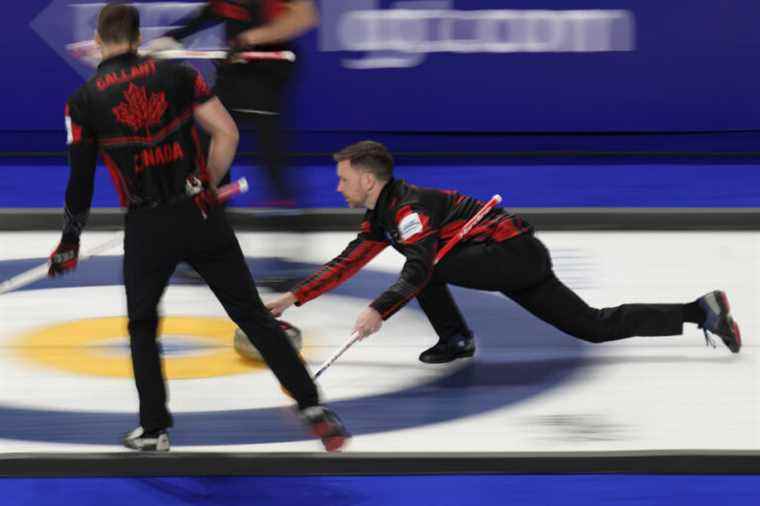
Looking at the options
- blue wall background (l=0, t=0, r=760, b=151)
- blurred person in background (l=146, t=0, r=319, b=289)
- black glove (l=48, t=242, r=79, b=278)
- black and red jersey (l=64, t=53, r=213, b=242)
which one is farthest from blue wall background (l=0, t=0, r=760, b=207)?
black and red jersey (l=64, t=53, r=213, b=242)

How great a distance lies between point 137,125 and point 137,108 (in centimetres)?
5

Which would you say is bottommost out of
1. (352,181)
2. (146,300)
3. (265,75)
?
(146,300)

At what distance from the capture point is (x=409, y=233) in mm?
5266

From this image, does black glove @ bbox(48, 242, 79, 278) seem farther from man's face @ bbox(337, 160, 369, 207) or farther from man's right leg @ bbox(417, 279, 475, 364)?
man's right leg @ bbox(417, 279, 475, 364)

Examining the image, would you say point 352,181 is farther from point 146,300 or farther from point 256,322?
point 146,300

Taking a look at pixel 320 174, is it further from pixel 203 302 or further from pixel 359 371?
pixel 359 371

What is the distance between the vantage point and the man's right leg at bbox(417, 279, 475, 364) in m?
5.71

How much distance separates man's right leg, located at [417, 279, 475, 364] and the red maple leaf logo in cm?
159

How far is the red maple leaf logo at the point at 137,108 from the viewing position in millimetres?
Result: 4367

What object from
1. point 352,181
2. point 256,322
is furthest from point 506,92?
point 256,322

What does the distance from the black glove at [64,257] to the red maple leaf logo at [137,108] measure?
A: 476mm

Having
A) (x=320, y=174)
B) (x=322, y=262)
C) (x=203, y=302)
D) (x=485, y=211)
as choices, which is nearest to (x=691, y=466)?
(x=485, y=211)

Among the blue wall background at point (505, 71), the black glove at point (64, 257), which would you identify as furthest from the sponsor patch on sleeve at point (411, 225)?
the blue wall background at point (505, 71)

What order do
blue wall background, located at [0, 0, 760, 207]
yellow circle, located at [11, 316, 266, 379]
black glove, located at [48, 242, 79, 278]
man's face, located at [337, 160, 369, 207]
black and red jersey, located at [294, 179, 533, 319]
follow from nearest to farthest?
black glove, located at [48, 242, 79, 278] → black and red jersey, located at [294, 179, 533, 319] → man's face, located at [337, 160, 369, 207] → yellow circle, located at [11, 316, 266, 379] → blue wall background, located at [0, 0, 760, 207]
